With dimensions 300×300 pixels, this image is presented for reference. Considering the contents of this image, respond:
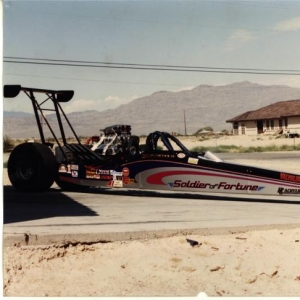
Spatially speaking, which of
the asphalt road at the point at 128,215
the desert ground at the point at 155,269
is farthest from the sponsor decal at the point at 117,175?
the desert ground at the point at 155,269

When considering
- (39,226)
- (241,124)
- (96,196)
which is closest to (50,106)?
(96,196)

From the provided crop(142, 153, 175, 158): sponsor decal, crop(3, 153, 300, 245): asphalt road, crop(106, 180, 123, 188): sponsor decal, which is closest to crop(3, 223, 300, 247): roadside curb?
crop(3, 153, 300, 245): asphalt road

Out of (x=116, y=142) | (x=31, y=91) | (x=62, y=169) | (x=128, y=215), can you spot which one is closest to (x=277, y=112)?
(x=116, y=142)

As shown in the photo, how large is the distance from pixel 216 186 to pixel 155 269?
5045mm

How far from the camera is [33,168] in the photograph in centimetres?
1342

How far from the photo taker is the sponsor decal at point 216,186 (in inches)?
446

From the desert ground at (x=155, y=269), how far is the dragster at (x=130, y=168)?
3.61 metres

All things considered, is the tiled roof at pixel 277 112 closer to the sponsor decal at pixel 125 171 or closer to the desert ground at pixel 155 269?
the sponsor decal at pixel 125 171

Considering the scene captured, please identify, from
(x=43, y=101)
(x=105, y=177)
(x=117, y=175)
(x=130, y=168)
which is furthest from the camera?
(x=43, y=101)

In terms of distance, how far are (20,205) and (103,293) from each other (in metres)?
5.05

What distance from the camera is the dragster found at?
1136 centimetres

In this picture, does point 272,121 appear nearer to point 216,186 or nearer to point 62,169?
point 62,169

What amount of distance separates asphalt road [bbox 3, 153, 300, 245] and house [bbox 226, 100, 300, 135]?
59.0m

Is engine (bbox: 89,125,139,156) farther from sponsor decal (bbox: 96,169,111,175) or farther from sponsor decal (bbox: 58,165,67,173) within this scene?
sponsor decal (bbox: 58,165,67,173)
